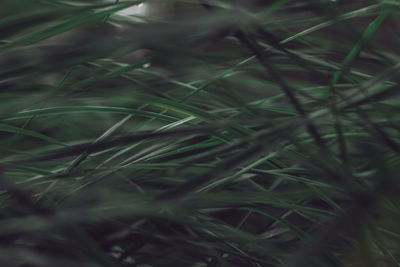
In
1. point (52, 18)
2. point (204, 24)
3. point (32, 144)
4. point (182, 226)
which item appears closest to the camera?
point (204, 24)

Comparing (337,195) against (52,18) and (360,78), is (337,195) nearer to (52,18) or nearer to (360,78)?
(360,78)

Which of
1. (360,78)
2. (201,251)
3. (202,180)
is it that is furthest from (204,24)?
(360,78)

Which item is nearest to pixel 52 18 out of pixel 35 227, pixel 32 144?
pixel 35 227

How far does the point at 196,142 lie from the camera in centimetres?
40

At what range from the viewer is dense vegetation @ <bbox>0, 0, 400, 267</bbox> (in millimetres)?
178

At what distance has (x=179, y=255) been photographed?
352 millimetres

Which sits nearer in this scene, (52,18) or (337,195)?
(52,18)

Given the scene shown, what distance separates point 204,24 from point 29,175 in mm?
293

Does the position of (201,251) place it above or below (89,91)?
below

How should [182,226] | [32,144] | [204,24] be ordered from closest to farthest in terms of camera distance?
[204,24]
[182,226]
[32,144]

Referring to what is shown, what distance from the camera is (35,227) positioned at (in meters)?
0.22

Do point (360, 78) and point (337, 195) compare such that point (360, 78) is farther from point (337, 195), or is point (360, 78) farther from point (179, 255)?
point (179, 255)

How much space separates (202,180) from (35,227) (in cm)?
8

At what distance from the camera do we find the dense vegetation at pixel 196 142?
18 cm
